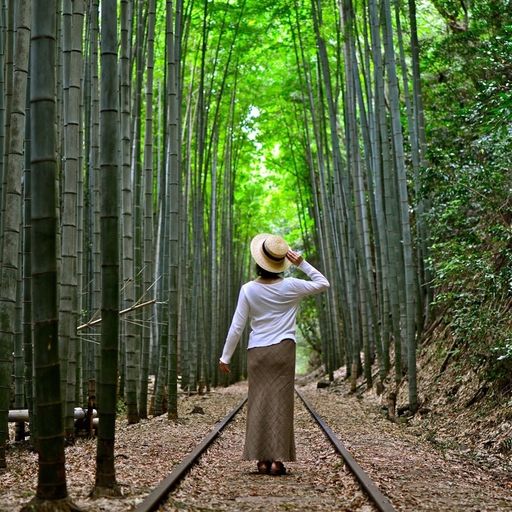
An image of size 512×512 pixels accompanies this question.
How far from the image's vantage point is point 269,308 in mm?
4770

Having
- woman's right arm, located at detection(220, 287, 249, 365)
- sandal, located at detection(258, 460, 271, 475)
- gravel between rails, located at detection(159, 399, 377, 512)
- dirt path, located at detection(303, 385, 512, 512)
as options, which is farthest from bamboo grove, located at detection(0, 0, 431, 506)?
dirt path, located at detection(303, 385, 512, 512)

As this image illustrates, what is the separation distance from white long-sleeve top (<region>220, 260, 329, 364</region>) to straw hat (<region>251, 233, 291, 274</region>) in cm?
10

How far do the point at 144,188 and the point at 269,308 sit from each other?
3.76 meters

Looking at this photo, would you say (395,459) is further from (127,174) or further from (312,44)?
(312,44)

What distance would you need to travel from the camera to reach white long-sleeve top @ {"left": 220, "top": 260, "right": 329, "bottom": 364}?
15.6ft

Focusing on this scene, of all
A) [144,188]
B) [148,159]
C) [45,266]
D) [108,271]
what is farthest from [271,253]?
[144,188]

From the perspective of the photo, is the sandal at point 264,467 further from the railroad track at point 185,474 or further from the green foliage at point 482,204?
the green foliage at point 482,204

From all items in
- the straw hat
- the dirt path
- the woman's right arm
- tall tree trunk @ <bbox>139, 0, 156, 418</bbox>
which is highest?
tall tree trunk @ <bbox>139, 0, 156, 418</bbox>

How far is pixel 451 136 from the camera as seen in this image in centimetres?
1055

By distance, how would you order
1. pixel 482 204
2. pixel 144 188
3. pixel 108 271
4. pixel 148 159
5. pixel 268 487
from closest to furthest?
pixel 108 271 < pixel 268 487 < pixel 482 204 < pixel 148 159 < pixel 144 188

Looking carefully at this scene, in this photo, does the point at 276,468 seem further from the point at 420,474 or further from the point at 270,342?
the point at 420,474

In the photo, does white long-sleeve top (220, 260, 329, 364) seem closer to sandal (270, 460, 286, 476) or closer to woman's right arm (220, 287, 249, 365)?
woman's right arm (220, 287, 249, 365)

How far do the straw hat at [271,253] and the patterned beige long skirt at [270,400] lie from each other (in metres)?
0.46

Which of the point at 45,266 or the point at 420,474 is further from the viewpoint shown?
the point at 420,474
